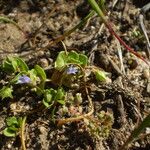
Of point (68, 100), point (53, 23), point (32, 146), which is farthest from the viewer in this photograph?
point (53, 23)

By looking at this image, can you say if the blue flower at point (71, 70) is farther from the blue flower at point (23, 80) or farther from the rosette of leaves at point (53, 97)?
the blue flower at point (23, 80)

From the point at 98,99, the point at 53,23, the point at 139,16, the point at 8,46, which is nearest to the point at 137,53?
→ the point at 139,16

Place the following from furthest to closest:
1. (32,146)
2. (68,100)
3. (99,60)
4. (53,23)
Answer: (53,23) → (99,60) → (68,100) → (32,146)

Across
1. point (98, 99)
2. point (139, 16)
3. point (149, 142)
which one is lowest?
point (149, 142)

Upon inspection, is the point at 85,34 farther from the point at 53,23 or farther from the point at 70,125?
the point at 70,125

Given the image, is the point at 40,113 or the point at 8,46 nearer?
the point at 40,113

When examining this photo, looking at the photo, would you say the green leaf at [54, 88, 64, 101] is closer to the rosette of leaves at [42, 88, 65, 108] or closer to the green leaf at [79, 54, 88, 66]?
the rosette of leaves at [42, 88, 65, 108]

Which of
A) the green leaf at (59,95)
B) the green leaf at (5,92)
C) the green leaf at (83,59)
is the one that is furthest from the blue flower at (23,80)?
the green leaf at (83,59)

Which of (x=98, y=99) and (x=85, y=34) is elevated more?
(x=85, y=34)
